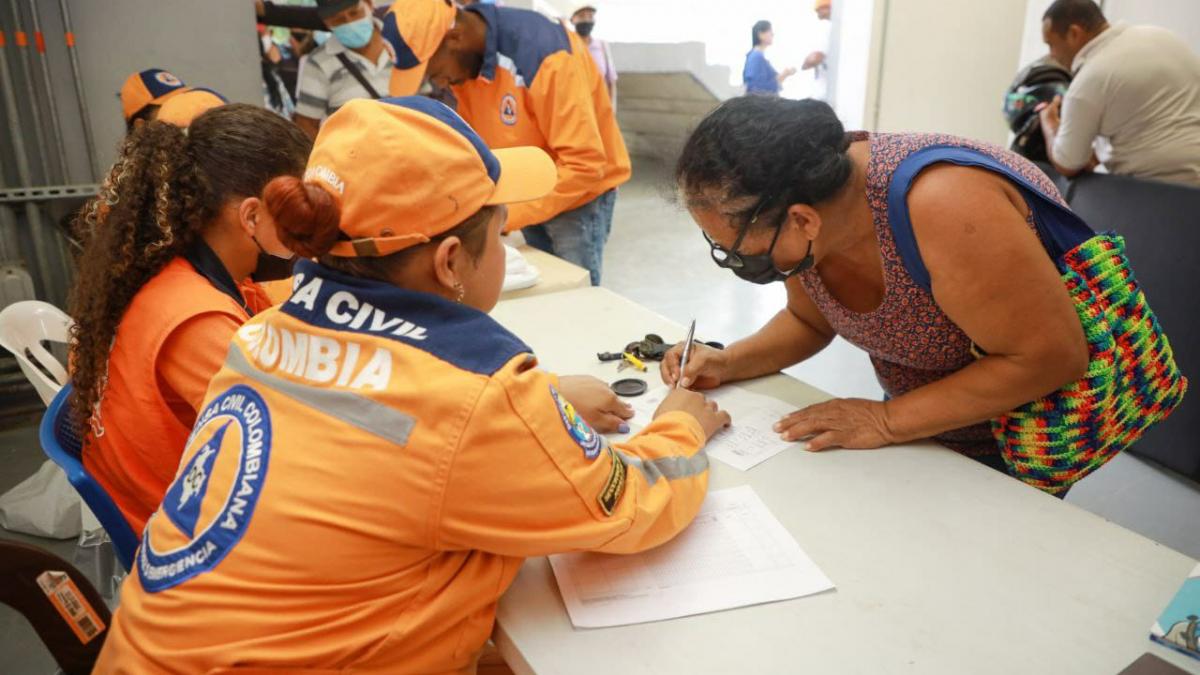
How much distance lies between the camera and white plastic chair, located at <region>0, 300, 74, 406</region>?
59.0 inches

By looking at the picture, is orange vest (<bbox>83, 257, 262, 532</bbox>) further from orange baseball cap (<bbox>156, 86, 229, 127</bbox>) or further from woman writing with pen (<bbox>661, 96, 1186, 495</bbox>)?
orange baseball cap (<bbox>156, 86, 229, 127</bbox>)

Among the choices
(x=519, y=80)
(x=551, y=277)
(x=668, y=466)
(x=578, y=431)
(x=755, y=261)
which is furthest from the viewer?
(x=519, y=80)

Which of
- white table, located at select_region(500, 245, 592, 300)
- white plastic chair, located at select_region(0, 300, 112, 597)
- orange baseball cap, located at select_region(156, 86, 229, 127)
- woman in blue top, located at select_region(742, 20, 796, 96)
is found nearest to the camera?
white plastic chair, located at select_region(0, 300, 112, 597)

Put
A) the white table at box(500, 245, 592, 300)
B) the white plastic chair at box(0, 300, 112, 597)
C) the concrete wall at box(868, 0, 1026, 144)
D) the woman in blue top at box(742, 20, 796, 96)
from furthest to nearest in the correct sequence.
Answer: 1. the woman in blue top at box(742, 20, 796, 96)
2. the concrete wall at box(868, 0, 1026, 144)
3. the white table at box(500, 245, 592, 300)
4. the white plastic chair at box(0, 300, 112, 597)

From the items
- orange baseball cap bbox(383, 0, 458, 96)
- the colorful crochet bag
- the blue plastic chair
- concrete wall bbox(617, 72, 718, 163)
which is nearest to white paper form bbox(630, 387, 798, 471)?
the colorful crochet bag

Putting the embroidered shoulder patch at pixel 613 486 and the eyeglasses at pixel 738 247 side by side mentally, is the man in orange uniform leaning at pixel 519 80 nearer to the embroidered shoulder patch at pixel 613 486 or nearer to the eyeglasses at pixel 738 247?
the eyeglasses at pixel 738 247

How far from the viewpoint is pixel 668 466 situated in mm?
1108

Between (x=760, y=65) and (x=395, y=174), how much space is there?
7.16 metres

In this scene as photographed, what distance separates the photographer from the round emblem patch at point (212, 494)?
0.86 meters

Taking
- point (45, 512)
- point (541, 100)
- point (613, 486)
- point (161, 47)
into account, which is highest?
point (161, 47)

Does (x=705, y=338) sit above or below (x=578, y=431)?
below

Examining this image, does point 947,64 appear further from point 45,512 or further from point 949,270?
point 45,512

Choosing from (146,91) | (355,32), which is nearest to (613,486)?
(146,91)

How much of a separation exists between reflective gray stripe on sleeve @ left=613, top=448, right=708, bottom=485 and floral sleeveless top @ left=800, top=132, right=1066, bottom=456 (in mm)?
438
